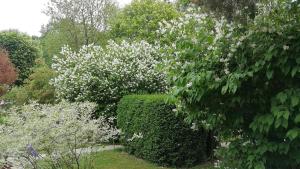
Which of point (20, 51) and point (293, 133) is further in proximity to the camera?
point (20, 51)

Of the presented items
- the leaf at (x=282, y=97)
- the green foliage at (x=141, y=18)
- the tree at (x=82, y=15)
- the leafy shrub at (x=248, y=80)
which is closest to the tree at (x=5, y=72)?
the tree at (x=82, y=15)

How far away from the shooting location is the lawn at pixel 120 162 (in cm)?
785

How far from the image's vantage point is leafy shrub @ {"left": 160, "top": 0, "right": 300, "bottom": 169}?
3.59 m

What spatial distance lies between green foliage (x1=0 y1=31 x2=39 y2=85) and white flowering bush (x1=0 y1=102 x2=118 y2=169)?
18.1m

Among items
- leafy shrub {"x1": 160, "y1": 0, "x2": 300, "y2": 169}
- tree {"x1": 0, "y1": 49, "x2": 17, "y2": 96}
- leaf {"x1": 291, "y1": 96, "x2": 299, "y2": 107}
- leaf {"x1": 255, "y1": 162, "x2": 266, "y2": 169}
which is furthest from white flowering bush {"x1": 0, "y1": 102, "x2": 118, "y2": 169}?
tree {"x1": 0, "y1": 49, "x2": 17, "y2": 96}

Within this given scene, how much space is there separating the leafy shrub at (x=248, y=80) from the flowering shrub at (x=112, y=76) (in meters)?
6.19

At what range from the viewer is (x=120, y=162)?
8391 millimetres

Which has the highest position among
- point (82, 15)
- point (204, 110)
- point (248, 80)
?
point (82, 15)

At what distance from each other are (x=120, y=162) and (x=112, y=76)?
3014 mm

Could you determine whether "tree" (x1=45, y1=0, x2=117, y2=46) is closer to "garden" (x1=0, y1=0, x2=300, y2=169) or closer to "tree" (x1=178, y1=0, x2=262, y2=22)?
"garden" (x1=0, y1=0, x2=300, y2=169)

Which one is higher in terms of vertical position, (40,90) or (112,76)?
(112,76)

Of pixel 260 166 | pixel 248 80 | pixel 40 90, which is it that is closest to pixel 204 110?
pixel 248 80

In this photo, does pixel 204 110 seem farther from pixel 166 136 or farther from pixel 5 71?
pixel 5 71

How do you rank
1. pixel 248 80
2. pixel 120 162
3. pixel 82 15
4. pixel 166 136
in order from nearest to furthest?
pixel 248 80, pixel 166 136, pixel 120 162, pixel 82 15
